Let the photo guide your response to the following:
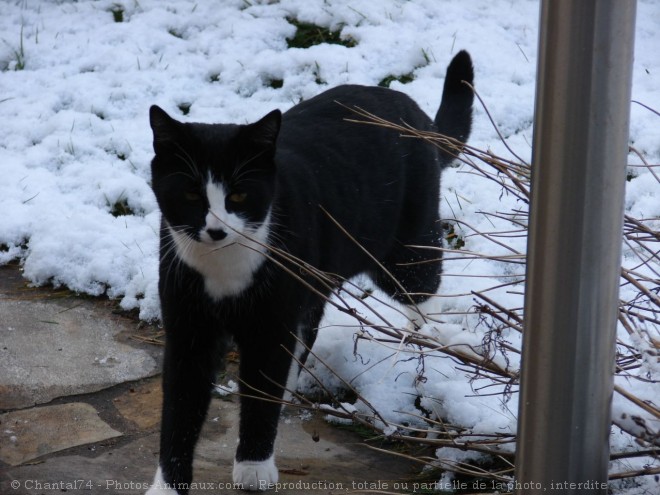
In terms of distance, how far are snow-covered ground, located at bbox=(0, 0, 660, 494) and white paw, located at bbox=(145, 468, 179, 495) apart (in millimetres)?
695

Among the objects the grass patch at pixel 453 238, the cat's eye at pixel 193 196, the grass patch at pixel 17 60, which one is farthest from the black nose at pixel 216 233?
the grass patch at pixel 17 60

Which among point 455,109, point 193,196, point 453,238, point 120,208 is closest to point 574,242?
point 193,196

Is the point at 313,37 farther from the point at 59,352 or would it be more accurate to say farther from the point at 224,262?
the point at 224,262

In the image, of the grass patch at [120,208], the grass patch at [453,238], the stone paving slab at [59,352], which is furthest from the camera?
the grass patch at [120,208]

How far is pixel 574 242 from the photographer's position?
123 centimetres

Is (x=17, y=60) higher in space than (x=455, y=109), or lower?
higher

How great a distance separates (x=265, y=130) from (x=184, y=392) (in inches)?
26.4

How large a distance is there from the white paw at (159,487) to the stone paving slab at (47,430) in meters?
0.33

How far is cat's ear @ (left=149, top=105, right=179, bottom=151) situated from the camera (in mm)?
2080

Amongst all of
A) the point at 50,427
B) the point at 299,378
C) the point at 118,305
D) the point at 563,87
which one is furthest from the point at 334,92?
the point at 563,87

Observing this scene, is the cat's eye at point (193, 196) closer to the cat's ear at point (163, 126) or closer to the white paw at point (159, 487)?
the cat's ear at point (163, 126)

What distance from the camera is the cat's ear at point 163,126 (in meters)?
2.08

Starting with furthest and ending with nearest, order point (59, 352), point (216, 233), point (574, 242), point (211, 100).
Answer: point (211, 100) < point (59, 352) < point (216, 233) < point (574, 242)

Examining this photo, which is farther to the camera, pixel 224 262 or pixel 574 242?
pixel 224 262
